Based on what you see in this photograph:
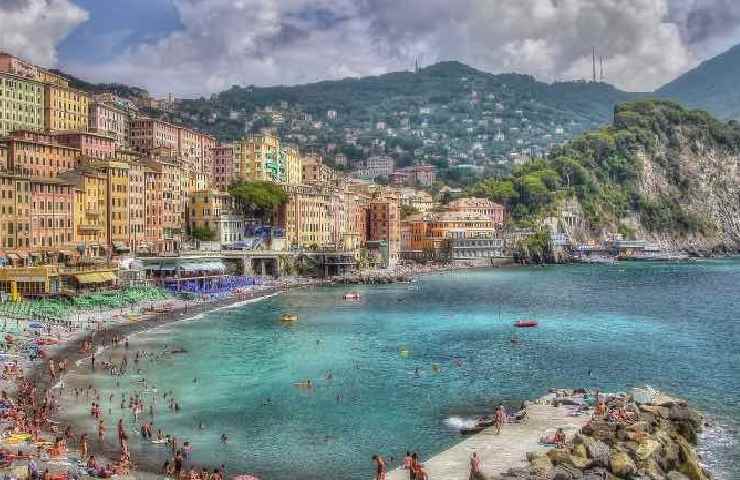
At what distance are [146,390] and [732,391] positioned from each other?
3777 centimetres

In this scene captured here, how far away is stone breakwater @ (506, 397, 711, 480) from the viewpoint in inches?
1254

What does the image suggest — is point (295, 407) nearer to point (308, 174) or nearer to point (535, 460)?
point (535, 460)

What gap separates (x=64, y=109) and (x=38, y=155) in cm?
2452

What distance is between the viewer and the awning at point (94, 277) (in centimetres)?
8794

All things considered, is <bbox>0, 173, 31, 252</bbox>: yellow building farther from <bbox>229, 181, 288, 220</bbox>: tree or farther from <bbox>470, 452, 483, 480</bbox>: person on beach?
<bbox>470, 452, 483, 480</bbox>: person on beach

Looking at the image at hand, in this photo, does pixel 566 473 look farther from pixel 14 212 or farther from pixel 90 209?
pixel 90 209

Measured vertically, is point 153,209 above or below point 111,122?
below

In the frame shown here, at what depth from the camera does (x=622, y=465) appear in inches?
1287

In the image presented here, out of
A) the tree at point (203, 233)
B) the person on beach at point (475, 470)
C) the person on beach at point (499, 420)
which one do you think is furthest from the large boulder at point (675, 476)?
the tree at point (203, 233)

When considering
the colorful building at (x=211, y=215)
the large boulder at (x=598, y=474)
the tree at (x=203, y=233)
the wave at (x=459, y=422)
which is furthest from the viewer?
the colorful building at (x=211, y=215)

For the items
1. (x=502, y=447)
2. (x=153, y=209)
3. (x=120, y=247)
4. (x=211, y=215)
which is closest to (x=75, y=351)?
(x=502, y=447)

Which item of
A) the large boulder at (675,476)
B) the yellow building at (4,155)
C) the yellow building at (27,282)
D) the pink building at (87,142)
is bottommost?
the large boulder at (675,476)

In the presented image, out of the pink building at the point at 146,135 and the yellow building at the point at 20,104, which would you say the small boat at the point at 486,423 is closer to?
the yellow building at the point at 20,104

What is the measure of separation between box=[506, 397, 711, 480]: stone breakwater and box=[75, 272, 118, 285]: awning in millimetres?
64515
